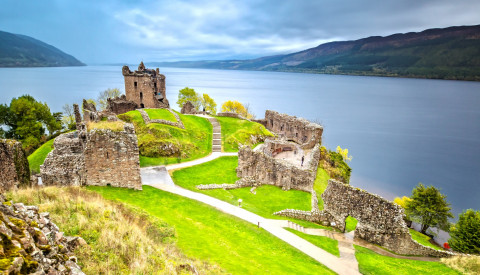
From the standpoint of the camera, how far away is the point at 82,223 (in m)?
9.33

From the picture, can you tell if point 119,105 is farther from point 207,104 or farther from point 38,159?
point 207,104

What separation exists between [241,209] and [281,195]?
6.00m

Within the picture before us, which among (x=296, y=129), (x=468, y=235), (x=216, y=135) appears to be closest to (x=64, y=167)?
(x=216, y=135)

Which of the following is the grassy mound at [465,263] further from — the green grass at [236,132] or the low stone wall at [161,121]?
the low stone wall at [161,121]

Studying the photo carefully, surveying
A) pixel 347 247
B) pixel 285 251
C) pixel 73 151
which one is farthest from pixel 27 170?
pixel 347 247

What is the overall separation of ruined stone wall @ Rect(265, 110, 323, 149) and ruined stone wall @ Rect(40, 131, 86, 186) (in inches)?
1205

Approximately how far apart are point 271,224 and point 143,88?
116ft

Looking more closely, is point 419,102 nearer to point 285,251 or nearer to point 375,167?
point 375,167

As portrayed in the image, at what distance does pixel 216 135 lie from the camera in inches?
1545

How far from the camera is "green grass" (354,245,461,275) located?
15.3 m

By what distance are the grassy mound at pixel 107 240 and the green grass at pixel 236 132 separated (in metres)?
24.5

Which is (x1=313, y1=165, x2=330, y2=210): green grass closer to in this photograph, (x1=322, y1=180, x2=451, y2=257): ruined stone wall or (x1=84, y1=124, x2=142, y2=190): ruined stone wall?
(x1=322, y1=180, x2=451, y2=257): ruined stone wall

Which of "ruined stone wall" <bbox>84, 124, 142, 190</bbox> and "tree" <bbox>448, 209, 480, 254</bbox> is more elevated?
"ruined stone wall" <bbox>84, 124, 142, 190</bbox>

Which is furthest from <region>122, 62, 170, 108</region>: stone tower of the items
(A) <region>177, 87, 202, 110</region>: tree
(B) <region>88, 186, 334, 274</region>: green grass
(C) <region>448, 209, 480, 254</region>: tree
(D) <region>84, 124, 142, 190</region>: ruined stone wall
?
(C) <region>448, 209, 480, 254</region>: tree
